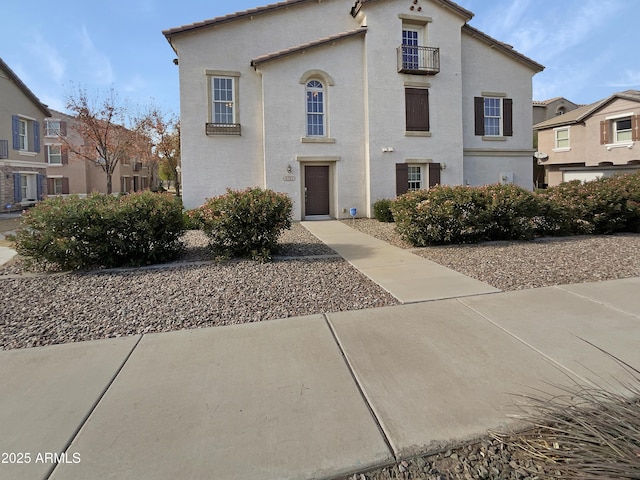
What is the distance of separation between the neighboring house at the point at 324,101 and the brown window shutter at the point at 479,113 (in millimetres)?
1297

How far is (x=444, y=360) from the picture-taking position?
3756 mm

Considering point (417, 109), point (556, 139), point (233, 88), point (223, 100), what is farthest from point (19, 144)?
point (556, 139)

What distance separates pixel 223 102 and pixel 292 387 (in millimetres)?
14780

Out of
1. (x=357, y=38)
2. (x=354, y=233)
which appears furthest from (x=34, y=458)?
(x=357, y=38)

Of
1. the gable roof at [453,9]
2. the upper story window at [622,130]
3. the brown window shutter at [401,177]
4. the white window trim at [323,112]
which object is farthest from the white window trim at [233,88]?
the upper story window at [622,130]

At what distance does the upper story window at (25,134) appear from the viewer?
24359 millimetres

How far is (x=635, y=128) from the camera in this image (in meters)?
24.3

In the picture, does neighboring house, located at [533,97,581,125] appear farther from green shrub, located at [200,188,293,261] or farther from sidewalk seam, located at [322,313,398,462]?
sidewalk seam, located at [322,313,398,462]

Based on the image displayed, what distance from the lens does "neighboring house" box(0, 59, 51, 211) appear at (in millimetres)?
23406

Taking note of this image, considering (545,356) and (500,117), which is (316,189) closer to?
(500,117)

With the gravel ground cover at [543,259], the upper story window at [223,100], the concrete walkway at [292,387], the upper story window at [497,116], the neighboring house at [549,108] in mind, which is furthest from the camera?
the neighboring house at [549,108]

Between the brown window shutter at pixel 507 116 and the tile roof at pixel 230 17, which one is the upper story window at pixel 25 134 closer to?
the tile roof at pixel 230 17

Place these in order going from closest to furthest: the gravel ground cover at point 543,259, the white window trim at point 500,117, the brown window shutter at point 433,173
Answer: the gravel ground cover at point 543,259 → the brown window shutter at point 433,173 → the white window trim at point 500,117

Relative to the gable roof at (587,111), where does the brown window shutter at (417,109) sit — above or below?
below
